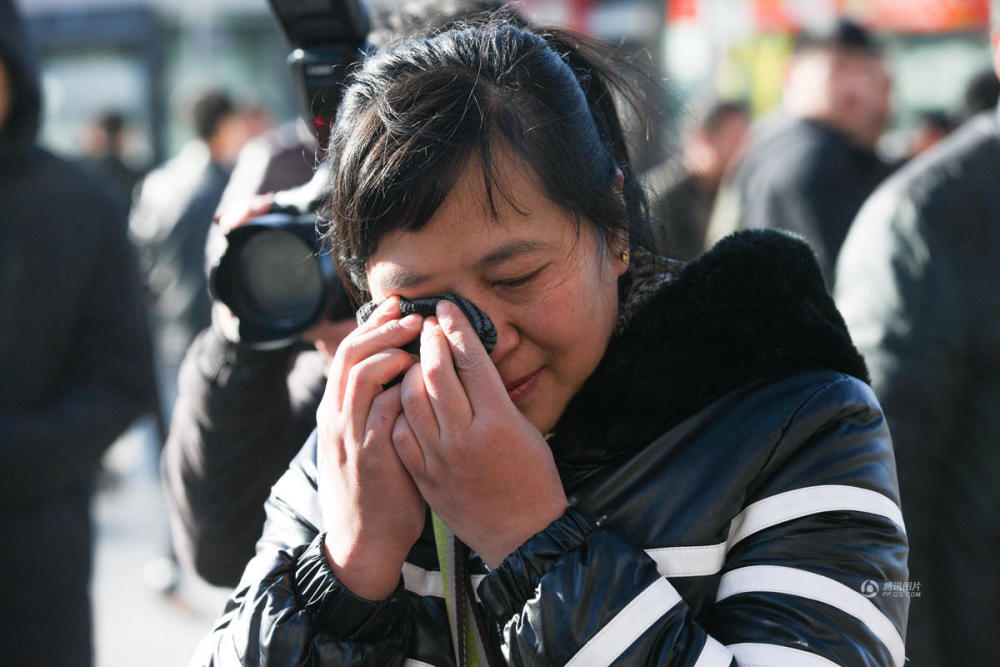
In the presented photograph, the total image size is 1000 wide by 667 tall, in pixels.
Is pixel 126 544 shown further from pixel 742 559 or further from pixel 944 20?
pixel 944 20

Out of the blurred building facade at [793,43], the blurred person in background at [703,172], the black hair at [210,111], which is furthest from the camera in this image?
the blurred building facade at [793,43]

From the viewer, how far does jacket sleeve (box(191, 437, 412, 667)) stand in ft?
4.01

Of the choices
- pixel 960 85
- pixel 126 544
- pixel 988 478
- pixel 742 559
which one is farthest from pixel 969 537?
pixel 960 85

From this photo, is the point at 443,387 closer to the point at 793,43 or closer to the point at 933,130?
the point at 933,130

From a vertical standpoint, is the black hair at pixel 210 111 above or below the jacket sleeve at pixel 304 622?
below

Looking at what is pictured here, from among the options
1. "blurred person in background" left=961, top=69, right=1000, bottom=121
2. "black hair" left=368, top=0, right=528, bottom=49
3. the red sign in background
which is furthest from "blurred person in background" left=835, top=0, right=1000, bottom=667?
the red sign in background

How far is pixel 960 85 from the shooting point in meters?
11.0

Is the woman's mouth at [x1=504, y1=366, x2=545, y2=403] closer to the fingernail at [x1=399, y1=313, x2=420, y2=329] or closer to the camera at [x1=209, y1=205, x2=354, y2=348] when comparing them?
the fingernail at [x1=399, y1=313, x2=420, y2=329]

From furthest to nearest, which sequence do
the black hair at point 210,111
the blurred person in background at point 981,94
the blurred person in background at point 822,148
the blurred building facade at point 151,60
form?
the blurred building facade at point 151,60
the black hair at point 210,111
the blurred person in background at point 981,94
the blurred person in background at point 822,148

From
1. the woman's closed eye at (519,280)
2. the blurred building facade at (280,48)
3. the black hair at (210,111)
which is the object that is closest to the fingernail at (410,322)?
the woman's closed eye at (519,280)

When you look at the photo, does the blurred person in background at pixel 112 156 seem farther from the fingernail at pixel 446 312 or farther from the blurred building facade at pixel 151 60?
the fingernail at pixel 446 312

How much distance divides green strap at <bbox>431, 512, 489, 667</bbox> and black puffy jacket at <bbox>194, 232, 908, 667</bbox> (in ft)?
0.08

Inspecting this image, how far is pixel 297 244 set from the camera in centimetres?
161

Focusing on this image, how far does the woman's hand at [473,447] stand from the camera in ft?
3.95
